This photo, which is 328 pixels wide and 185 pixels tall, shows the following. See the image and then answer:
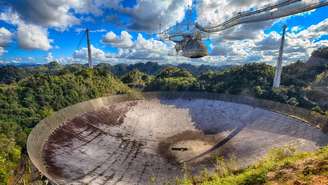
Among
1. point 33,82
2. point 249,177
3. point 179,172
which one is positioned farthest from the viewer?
point 33,82

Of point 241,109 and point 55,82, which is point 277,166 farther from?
point 55,82

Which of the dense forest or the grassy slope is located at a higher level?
the grassy slope

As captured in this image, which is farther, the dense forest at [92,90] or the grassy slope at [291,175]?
the dense forest at [92,90]

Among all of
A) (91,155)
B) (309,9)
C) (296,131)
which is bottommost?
(91,155)

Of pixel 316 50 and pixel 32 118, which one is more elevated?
pixel 316 50

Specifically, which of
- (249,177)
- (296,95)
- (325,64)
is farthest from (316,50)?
(249,177)

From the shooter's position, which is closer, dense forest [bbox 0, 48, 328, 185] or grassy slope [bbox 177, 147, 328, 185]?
grassy slope [bbox 177, 147, 328, 185]

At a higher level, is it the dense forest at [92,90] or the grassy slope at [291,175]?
the grassy slope at [291,175]

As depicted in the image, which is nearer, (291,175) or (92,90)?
(291,175)

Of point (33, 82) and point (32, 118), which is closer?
point (32, 118)

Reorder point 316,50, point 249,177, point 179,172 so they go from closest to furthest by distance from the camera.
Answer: point 249,177 < point 179,172 < point 316,50

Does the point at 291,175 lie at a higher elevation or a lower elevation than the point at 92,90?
higher
